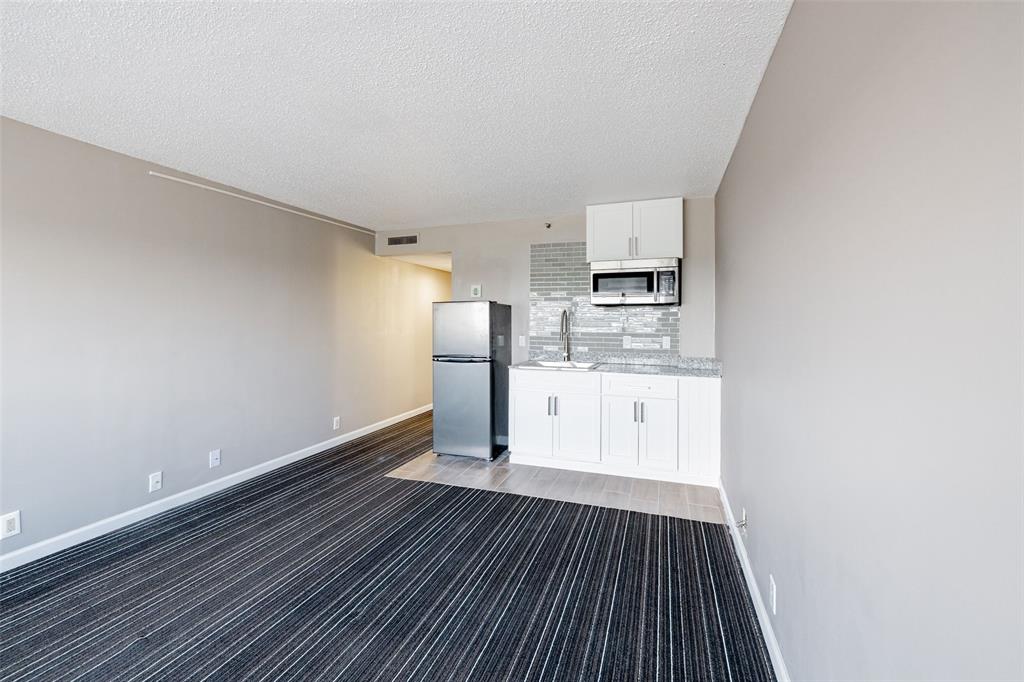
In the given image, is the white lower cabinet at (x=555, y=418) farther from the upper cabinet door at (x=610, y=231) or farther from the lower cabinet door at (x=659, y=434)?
the upper cabinet door at (x=610, y=231)

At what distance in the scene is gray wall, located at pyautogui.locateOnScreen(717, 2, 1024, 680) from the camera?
0.59 meters

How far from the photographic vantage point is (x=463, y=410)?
4.50 metres

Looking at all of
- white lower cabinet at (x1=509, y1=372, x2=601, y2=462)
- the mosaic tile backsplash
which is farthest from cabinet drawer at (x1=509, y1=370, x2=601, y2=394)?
the mosaic tile backsplash

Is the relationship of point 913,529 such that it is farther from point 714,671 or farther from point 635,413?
point 635,413

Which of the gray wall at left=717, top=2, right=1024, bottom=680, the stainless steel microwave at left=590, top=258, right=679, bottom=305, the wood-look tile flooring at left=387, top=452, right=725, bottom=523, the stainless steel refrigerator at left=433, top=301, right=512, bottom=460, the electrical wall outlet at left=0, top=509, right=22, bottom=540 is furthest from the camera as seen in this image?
the stainless steel refrigerator at left=433, top=301, right=512, bottom=460

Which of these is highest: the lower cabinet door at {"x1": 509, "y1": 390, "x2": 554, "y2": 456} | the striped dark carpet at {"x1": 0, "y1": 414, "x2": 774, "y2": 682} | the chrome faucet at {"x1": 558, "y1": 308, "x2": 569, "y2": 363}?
the chrome faucet at {"x1": 558, "y1": 308, "x2": 569, "y2": 363}

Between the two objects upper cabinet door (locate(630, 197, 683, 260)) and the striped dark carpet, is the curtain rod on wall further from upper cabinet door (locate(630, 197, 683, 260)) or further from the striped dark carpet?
upper cabinet door (locate(630, 197, 683, 260))

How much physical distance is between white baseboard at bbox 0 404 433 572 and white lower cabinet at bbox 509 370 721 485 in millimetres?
2207

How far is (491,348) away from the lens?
4.42m

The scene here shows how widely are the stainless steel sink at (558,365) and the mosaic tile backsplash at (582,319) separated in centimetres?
11

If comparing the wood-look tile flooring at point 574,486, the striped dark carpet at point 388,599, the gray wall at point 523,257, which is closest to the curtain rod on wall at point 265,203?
the gray wall at point 523,257

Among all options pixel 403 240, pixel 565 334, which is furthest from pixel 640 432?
pixel 403 240

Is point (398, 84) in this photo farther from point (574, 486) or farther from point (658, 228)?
point (574, 486)

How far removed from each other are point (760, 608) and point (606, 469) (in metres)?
2.00
